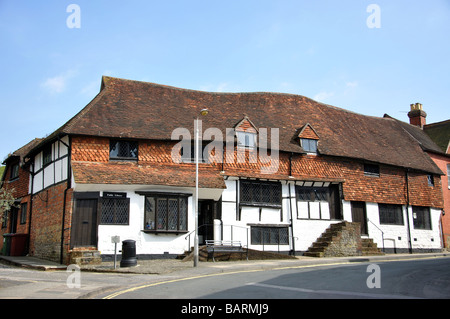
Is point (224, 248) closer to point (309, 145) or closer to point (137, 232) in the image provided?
point (137, 232)

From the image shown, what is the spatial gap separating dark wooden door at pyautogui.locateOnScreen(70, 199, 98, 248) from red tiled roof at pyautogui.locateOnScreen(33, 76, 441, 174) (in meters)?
3.43

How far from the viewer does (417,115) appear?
1570 inches

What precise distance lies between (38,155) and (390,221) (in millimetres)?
22365

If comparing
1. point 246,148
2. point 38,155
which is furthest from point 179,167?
point 38,155

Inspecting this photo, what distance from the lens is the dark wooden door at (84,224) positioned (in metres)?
20.2

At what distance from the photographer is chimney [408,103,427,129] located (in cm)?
3981

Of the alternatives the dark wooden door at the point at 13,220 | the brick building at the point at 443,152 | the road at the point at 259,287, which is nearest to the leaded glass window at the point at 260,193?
the road at the point at 259,287

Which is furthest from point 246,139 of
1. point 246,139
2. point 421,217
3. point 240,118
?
point 421,217

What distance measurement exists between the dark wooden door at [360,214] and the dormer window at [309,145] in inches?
171

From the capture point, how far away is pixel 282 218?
2444 cm

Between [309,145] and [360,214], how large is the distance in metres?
5.56

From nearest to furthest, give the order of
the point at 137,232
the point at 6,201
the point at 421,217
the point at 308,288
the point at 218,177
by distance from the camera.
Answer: the point at 308,288
the point at 137,232
the point at 218,177
the point at 6,201
the point at 421,217

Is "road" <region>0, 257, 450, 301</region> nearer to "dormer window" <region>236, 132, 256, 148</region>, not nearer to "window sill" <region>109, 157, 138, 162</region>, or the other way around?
"window sill" <region>109, 157, 138, 162</region>
